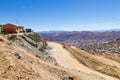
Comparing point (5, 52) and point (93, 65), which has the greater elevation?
point (5, 52)

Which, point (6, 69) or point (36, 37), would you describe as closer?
point (6, 69)

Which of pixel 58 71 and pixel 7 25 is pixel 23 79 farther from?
pixel 7 25

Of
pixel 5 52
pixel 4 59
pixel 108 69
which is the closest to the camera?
pixel 4 59

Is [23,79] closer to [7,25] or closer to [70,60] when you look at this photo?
[70,60]

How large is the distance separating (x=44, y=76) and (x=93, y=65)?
98.6 feet

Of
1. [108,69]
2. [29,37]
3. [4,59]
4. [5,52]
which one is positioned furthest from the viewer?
[29,37]

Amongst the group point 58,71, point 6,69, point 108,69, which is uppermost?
point 6,69

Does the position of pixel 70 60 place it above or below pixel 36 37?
below

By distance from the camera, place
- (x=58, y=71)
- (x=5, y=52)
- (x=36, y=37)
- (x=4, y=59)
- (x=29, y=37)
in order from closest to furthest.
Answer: (x=4, y=59), (x=5, y=52), (x=58, y=71), (x=29, y=37), (x=36, y=37)

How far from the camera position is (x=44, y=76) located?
20219 mm

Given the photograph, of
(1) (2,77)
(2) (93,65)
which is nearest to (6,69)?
(1) (2,77)

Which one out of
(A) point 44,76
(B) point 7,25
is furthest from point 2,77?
(B) point 7,25

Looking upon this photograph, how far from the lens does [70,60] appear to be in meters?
46.9

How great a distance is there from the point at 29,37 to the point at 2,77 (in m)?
33.3
